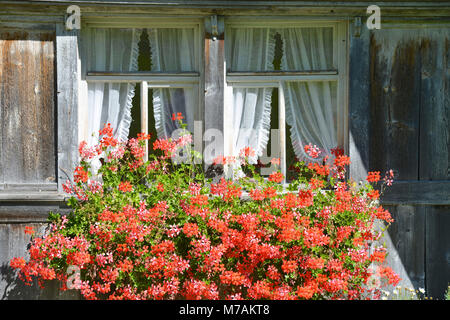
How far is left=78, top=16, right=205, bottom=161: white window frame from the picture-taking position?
4.54 m

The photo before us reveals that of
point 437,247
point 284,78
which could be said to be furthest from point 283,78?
point 437,247

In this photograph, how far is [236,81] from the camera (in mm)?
4621

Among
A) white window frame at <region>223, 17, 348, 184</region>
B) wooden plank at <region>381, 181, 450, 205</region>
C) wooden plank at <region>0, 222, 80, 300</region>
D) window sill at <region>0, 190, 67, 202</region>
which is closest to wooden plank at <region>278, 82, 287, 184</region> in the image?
white window frame at <region>223, 17, 348, 184</region>

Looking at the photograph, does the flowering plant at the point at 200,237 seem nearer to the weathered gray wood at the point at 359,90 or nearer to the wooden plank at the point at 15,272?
the wooden plank at the point at 15,272

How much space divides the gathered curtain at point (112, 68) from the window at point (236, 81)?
0.01m

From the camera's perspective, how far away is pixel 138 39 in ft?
15.2

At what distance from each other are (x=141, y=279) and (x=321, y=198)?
180 cm

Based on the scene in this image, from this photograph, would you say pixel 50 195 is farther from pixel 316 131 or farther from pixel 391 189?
pixel 391 189

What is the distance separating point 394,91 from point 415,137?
0.51 meters

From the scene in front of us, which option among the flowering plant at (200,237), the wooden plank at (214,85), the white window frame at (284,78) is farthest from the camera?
the white window frame at (284,78)

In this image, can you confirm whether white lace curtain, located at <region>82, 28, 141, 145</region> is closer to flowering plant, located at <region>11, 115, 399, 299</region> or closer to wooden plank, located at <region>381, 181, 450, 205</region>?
flowering plant, located at <region>11, 115, 399, 299</region>

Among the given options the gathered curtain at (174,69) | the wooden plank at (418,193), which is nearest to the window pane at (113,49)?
the gathered curtain at (174,69)

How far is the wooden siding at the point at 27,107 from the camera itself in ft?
14.5

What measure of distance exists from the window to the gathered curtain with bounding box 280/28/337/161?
0.4 inches
